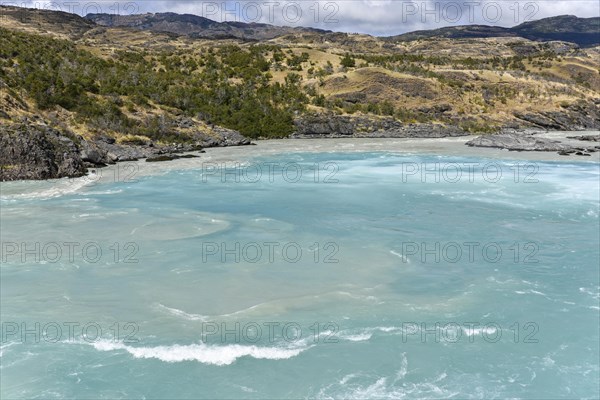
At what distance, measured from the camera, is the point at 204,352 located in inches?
560

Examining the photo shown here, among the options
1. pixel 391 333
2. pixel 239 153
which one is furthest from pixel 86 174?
pixel 391 333

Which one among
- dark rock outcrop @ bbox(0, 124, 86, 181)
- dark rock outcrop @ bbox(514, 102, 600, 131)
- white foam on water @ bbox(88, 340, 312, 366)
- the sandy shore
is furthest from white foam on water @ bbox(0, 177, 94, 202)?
dark rock outcrop @ bbox(514, 102, 600, 131)

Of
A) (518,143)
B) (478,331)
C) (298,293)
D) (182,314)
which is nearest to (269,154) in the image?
(518,143)

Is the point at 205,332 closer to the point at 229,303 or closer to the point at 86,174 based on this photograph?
the point at 229,303

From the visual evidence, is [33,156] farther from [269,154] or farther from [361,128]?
[361,128]

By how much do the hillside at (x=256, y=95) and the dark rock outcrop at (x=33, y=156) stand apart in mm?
228

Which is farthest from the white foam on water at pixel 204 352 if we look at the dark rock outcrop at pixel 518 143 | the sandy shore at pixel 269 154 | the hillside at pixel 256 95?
the dark rock outcrop at pixel 518 143

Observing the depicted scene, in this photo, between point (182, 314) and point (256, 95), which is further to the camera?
point (256, 95)

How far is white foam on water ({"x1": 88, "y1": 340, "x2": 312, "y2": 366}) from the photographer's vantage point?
13945 mm

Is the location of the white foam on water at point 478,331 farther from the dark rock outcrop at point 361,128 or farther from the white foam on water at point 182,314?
the dark rock outcrop at point 361,128

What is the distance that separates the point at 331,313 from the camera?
16.6 meters

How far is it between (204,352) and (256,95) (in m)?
63.4

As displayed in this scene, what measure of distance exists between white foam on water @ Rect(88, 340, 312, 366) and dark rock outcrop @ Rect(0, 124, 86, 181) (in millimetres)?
26127

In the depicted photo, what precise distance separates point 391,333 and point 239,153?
1562 inches
